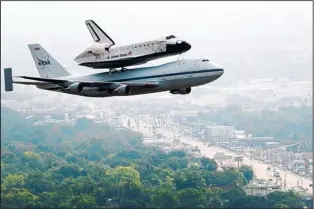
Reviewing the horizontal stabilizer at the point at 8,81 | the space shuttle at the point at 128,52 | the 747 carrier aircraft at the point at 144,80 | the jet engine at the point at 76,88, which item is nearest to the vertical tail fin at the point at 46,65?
the 747 carrier aircraft at the point at 144,80

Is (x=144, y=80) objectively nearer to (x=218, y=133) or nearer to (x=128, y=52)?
(x=128, y=52)

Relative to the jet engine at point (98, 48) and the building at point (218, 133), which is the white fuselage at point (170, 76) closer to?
the jet engine at point (98, 48)

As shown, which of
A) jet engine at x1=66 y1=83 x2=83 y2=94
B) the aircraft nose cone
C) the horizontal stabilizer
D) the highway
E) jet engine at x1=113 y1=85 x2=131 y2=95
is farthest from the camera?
the highway

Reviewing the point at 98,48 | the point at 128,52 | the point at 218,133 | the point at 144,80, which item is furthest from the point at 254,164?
the point at 128,52

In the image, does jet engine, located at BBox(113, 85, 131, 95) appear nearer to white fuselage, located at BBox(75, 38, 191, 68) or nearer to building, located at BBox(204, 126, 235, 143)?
white fuselage, located at BBox(75, 38, 191, 68)

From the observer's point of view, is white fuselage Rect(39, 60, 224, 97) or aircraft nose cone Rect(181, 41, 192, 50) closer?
aircraft nose cone Rect(181, 41, 192, 50)

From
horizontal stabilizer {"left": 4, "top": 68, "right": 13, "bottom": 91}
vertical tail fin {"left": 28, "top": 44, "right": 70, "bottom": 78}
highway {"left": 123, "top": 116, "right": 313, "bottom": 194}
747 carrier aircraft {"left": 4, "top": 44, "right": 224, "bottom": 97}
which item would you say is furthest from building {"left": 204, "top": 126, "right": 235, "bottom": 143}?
horizontal stabilizer {"left": 4, "top": 68, "right": 13, "bottom": 91}

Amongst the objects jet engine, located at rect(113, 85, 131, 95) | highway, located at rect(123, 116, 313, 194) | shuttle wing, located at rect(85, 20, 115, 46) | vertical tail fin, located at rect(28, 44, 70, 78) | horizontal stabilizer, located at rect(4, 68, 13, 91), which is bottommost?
highway, located at rect(123, 116, 313, 194)
